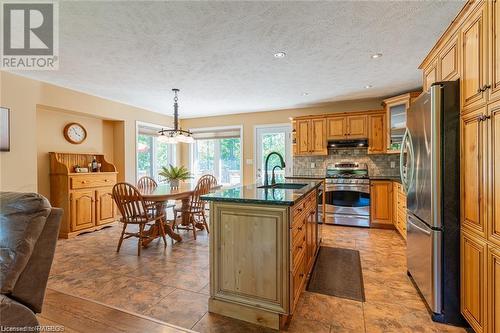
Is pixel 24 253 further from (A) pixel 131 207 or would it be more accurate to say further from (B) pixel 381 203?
(B) pixel 381 203

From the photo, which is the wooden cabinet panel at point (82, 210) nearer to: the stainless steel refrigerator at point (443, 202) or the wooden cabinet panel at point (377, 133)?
the stainless steel refrigerator at point (443, 202)

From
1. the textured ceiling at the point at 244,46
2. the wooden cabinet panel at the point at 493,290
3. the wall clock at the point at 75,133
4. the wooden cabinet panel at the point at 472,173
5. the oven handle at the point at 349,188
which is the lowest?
the wooden cabinet panel at the point at 493,290

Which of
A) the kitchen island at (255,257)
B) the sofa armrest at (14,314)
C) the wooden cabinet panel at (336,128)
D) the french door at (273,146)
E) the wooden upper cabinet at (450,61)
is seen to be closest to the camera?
the sofa armrest at (14,314)

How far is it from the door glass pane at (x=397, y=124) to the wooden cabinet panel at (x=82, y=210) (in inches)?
206

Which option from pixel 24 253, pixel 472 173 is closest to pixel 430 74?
pixel 472 173

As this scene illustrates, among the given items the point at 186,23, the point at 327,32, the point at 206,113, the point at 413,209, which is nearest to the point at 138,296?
the point at 186,23

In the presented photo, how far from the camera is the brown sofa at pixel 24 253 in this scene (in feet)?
3.82

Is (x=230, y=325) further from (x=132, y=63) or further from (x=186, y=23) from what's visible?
(x=132, y=63)

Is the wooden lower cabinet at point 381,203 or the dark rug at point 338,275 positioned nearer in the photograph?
the dark rug at point 338,275

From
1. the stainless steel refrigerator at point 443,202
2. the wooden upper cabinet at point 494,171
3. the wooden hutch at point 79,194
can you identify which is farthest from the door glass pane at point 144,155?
the wooden upper cabinet at point 494,171

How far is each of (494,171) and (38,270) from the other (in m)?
2.60

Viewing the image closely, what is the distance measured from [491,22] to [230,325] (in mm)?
2556

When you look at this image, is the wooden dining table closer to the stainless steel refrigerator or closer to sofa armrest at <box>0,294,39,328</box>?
sofa armrest at <box>0,294,39,328</box>

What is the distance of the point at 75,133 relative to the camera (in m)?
4.38
